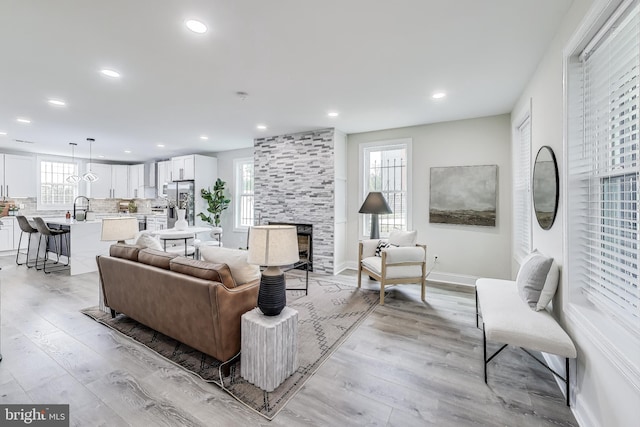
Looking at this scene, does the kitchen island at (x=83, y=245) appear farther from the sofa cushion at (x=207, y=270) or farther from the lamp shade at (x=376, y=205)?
the lamp shade at (x=376, y=205)

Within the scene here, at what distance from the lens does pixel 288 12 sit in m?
1.95

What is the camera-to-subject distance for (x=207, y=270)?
6.89ft

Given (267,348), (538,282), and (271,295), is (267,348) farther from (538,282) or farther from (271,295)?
(538,282)

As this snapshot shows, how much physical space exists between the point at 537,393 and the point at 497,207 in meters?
2.86

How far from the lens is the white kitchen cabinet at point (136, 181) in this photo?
8.63m

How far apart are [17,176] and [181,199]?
4.10 m

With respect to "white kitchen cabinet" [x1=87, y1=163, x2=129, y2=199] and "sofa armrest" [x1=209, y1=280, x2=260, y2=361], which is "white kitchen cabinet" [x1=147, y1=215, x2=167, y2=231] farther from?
"sofa armrest" [x1=209, y1=280, x2=260, y2=361]

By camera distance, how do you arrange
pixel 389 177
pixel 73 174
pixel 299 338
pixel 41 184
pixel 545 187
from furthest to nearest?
pixel 73 174, pixel 41 184, pixel 389 177, pixel 299 338, pixel 545 187

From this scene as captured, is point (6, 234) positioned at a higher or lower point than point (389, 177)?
lower

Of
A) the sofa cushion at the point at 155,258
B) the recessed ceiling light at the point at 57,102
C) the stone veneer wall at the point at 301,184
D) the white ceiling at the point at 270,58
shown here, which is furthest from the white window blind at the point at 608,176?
the recessed ceiling light at the point at 57,102

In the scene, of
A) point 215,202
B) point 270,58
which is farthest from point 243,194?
point 270,58

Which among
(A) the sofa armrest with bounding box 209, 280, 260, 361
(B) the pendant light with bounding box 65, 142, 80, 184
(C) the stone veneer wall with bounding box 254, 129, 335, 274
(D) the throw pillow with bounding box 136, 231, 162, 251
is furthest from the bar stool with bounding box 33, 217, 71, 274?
(A) the sofa armrest with bounding box 209, 280, 260, 361

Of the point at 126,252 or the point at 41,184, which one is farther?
the point at 41,184

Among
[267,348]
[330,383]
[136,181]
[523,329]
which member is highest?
[136,181]
